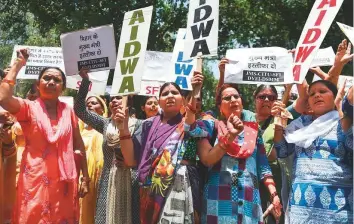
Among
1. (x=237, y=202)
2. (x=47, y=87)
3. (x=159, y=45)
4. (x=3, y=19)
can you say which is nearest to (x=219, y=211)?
(x=237, y=202)

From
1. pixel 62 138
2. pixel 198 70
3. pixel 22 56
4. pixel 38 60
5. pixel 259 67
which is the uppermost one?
pixel 38 60

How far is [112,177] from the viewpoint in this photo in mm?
4977

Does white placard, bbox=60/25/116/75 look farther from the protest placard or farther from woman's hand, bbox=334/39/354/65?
the protest placard

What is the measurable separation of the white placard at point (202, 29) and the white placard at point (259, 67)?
0.49m

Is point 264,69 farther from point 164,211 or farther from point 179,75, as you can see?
point 164,211

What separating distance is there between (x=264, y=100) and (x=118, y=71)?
4.44 feet

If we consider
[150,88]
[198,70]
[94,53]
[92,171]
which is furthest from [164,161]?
[150,88]

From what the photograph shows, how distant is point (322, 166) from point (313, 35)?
1.22 m

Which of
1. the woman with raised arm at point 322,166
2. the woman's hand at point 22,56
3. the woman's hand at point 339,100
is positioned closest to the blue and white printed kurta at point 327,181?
the woman with raised arm at point 322,166

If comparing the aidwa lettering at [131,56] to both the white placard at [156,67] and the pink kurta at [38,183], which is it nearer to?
the pink kurta at [38,183]

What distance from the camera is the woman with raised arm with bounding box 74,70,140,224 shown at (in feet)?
16.0

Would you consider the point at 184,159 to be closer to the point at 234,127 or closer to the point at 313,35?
the point at 234,127

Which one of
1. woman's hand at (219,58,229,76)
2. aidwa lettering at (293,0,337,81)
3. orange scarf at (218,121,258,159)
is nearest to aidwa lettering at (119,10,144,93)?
woman's hand at (219,58,229,76)

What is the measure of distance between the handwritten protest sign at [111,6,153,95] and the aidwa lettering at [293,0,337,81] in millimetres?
1258
